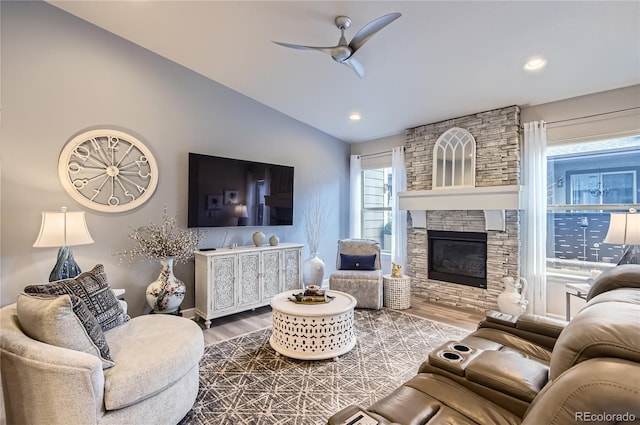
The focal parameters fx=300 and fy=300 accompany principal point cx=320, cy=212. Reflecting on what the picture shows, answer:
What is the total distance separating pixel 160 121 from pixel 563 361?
13.5 feet

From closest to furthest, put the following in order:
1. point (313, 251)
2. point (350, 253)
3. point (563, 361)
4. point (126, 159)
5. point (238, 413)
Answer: point (563, 361) < point (238, 413) < point (126, 159) < point (350, 253) < point (313, 251)

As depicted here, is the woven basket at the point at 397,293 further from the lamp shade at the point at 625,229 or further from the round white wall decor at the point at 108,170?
the round white wall decor at the point at 108,170

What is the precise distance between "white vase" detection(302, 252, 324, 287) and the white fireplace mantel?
5.50ft

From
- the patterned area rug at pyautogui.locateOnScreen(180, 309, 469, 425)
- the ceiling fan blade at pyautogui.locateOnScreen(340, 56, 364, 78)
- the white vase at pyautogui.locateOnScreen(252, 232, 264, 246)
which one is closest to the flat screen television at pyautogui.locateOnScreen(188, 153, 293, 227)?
the white vase at pyautogui.locateOnScreen(252, 232, 264, 246)

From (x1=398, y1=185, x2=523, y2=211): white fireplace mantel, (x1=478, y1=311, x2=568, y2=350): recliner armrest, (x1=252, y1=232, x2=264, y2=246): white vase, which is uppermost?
(x1=398, y1=185, x2=523, y2=211): white fireplace mantel

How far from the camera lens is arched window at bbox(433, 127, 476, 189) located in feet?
14.2

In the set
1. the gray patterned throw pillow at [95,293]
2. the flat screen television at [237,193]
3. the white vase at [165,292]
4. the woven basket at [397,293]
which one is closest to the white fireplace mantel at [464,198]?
the woven basket at [397,293]

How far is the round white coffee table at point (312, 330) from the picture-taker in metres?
2.72

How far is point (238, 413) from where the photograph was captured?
2.06 meters

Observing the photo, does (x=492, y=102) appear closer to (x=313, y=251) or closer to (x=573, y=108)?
(x=573, y=108)

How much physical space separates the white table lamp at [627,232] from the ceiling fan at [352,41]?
9.07 feet

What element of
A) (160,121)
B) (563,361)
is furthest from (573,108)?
(160,121)

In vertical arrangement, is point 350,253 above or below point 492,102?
below

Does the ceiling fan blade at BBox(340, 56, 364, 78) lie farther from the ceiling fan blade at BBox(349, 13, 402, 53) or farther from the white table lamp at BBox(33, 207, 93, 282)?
the white table lamp at BBox(33, 207, 93, 282)
